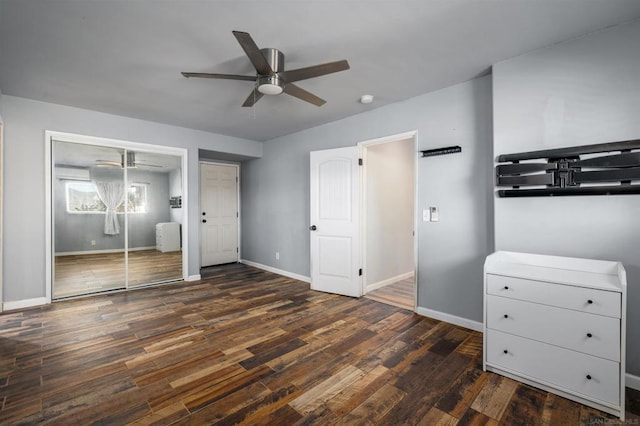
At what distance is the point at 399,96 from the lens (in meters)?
3.42

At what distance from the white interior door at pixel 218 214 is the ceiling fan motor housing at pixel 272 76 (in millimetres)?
4305

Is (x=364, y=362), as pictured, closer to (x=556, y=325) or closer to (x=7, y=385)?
(x=556, y=325)

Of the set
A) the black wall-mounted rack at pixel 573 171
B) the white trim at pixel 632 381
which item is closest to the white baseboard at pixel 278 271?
the black wall-mounted rack at pixel 573 171

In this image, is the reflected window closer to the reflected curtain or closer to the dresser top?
the reflected curtain

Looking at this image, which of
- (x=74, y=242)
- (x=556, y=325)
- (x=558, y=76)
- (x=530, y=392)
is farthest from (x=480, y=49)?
(x=74, y=242)

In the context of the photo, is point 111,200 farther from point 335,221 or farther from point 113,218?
point 335,221

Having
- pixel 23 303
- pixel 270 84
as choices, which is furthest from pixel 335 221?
pixel 23 303

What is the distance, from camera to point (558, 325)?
1.93m

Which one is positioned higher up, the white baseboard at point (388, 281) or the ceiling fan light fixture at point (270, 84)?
the ceiling fan light fixture at point (270, 84)

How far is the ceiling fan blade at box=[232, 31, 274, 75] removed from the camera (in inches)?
67.4

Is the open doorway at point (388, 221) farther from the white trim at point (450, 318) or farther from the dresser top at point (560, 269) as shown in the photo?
the dresser top at point (560, 269)

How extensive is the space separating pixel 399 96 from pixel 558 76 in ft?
4.98

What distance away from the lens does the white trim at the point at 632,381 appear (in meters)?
2.01

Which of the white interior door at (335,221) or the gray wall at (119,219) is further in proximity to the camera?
the white interior door at (335,221)
